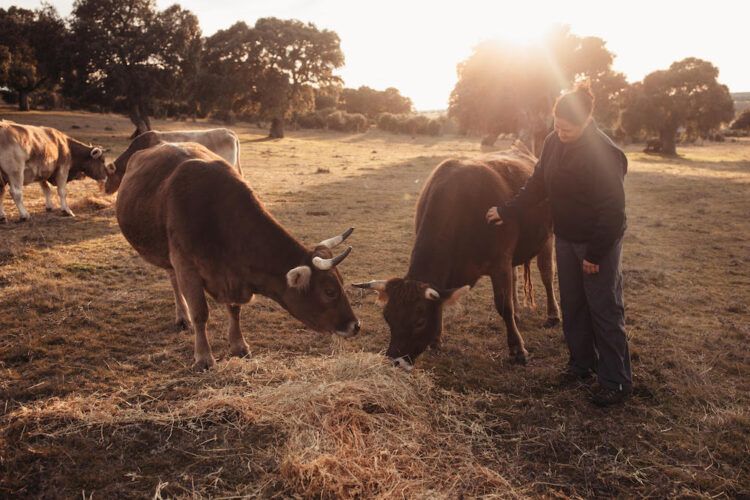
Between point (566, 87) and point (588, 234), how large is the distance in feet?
122

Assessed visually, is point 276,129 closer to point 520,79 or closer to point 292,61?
point 292,61

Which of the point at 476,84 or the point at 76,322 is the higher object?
the point at 476,84

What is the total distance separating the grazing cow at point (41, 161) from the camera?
10.8 m

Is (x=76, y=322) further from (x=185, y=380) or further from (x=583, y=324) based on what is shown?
(x=583, y=324)

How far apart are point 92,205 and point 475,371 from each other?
38.8 feet

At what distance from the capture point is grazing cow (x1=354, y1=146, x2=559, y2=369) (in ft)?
15.8

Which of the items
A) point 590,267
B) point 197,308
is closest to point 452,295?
point 590,267

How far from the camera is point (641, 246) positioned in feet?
35.0

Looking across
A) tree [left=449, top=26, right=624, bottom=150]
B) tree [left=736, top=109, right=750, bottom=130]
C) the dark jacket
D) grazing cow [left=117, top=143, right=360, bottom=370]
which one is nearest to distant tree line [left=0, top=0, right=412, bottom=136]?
tree [left=449, top=26, right=624, bottom=150]

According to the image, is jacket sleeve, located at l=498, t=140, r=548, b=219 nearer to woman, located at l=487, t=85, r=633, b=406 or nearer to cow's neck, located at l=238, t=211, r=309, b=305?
woman, located at l=487, t=85, r=633, b=406

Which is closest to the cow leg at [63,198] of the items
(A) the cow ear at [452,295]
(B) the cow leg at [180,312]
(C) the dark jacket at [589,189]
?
(B) the cow leg at [180,312]

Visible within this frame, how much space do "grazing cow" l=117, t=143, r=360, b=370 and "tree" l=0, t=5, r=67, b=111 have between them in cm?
3422

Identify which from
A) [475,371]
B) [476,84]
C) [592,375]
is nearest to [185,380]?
[475,371]

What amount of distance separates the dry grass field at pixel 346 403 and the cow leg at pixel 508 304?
0.17 meters
